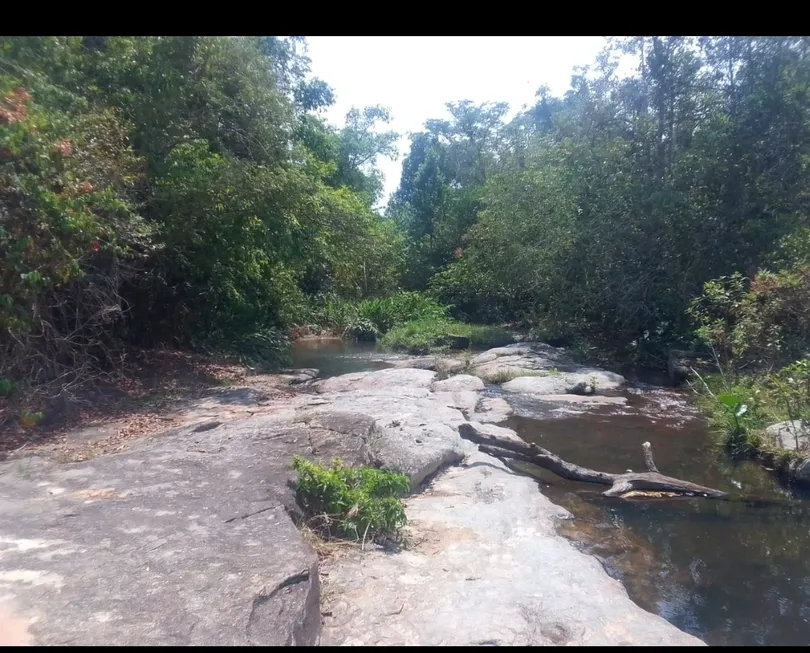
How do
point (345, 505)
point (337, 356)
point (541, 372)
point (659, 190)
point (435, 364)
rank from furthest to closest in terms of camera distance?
point (337, 356) < point (435, 364) < point (659, 190) < point (541, 372) < point (345, 505)

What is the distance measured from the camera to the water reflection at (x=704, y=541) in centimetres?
503

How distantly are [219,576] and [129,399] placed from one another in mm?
7140

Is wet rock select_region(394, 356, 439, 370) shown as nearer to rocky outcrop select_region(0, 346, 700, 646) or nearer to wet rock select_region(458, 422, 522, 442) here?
wet rock select_region(458, 422, 522, 442)

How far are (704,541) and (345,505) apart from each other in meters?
3.55

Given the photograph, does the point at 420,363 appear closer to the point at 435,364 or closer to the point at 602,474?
the point at 435,364

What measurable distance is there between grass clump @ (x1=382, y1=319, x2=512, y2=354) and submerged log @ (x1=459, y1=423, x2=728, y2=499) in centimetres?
1136

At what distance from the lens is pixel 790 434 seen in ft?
28.1

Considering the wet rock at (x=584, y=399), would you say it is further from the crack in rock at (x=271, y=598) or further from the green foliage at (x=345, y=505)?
the crack in rock at (x=271, y=598)

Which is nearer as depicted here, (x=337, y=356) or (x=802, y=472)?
(x=802, y=472)

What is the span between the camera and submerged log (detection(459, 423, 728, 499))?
7.52 m

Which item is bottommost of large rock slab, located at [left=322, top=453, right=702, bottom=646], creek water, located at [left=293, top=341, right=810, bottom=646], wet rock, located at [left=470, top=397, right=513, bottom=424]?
wet rock, located at [left=470, top=397, right=513, bottom=424]

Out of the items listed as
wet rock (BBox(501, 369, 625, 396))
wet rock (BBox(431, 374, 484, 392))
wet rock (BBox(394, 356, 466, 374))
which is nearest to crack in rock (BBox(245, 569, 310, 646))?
wet rock (BBox(431, 374, 484, 392))

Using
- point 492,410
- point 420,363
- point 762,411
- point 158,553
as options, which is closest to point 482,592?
point 158,553
